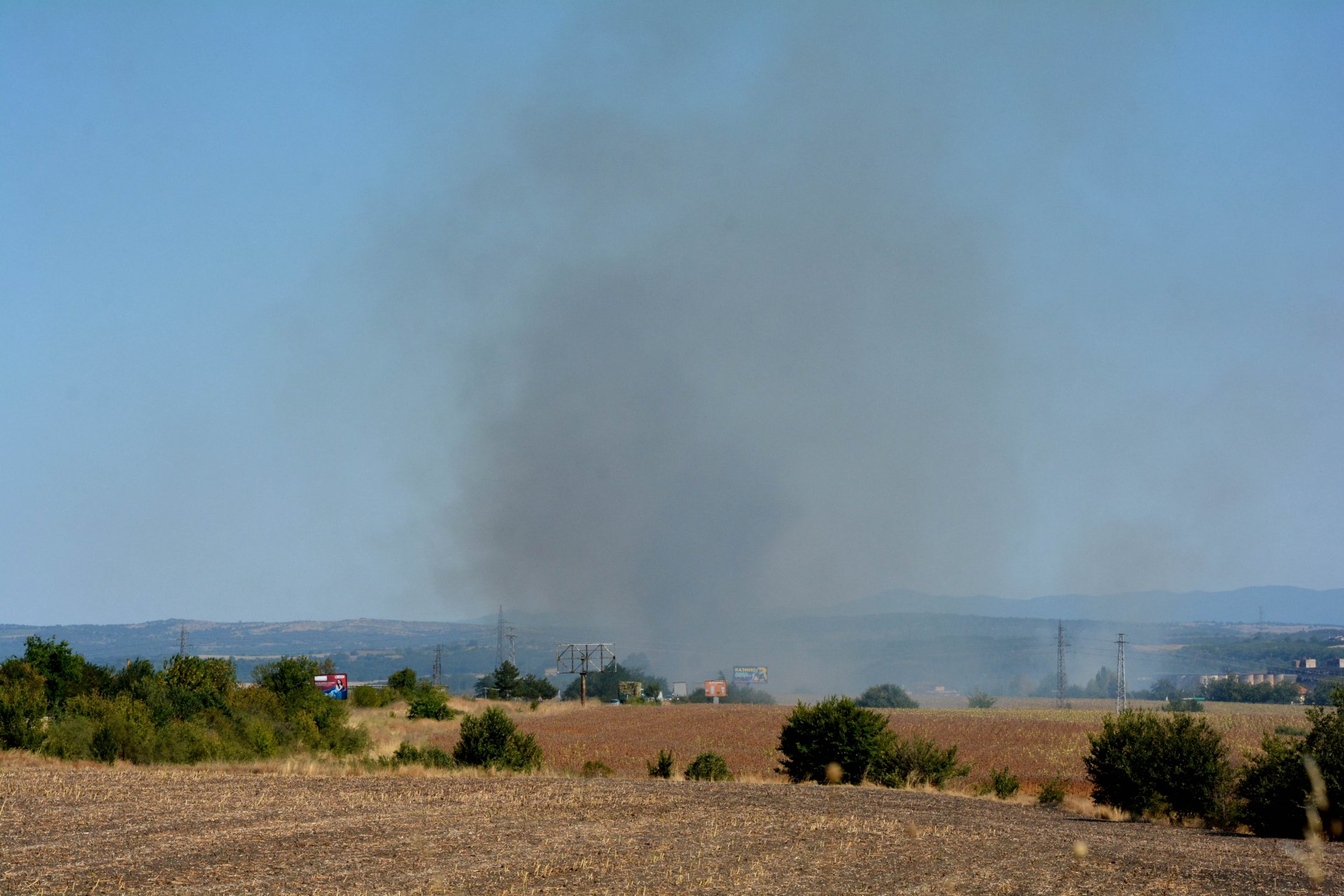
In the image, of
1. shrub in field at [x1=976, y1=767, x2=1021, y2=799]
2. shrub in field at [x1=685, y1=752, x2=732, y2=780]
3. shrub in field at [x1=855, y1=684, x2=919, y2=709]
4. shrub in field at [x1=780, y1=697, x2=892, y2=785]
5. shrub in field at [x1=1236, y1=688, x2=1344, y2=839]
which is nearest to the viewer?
shrub in field at [x1=1236, y1=688, x2=1344, y2=839]

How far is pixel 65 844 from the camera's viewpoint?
59.4ft

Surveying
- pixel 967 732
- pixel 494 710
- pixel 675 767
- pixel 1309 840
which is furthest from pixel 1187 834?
pixel 967 732

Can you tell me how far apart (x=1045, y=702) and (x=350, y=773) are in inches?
6217

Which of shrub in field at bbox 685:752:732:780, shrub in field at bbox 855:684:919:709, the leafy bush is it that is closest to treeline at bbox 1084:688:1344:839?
shrub in field at bbox 685:752:732:780

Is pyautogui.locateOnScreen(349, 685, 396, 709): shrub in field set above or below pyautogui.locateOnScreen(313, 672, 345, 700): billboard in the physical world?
below

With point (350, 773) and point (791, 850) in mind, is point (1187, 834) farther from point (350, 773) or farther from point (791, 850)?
point (350, 773)

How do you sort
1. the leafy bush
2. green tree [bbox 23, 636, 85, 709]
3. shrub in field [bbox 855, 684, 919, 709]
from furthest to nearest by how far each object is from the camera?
shrub in field [bbox 855, 684, 919, 709] → green tree [bbox 23, 636, 85, 709] → the leafy bush

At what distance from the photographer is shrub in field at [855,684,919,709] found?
137175mm

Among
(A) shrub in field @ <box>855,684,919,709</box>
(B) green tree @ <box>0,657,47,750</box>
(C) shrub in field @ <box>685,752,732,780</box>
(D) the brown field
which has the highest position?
(B) green tree @ <box>0,657,47,750</box>

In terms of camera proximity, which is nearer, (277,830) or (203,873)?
(203,873)

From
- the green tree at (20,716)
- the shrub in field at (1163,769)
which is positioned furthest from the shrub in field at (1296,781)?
the green tree at (20,716)

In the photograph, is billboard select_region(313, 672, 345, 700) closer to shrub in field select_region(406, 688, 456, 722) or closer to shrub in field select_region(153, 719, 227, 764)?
shrub in field select_region(406, 688, 456, 722)

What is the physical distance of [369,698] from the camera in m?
88.6

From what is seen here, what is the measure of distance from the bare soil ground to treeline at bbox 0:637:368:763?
18.3 feet
